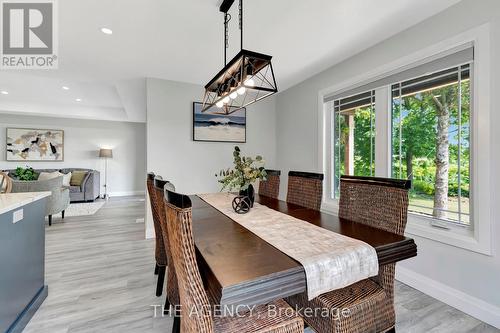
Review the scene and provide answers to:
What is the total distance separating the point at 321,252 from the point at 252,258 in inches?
13.1

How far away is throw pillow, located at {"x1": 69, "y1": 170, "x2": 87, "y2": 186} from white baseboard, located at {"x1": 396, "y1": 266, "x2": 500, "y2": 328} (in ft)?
22.6

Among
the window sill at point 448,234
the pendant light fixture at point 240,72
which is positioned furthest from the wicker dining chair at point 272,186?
the window sill at point 448,234

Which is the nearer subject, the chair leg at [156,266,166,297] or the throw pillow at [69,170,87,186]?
the chair leg at [156,266,166,297]

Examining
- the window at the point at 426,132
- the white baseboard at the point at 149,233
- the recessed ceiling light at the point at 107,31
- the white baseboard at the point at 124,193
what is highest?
the recessed ceiling light at the point at 107,31

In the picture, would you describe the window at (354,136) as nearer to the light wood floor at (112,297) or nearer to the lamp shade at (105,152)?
the light wood floor at (112,297)

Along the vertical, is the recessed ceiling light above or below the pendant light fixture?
above

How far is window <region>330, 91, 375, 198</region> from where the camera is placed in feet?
8.96

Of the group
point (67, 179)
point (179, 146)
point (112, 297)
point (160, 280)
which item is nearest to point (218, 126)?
point (179, 146)

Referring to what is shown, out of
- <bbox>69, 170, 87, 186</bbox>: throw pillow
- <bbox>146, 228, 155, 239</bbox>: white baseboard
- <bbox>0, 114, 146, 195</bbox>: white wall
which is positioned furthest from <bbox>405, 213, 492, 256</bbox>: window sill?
<bbox>0, 114, 146, 195</bbox>: white wall

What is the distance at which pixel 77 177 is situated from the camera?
601 centimetres

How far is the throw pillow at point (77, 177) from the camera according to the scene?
5.92 m

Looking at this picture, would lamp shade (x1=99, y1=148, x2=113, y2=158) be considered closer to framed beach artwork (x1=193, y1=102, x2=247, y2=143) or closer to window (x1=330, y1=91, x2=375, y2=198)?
framed beach artwork (x1=193, y1=102, x2=247, y2=143)

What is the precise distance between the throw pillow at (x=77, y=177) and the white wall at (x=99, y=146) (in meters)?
0.82

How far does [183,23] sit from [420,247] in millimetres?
3008
